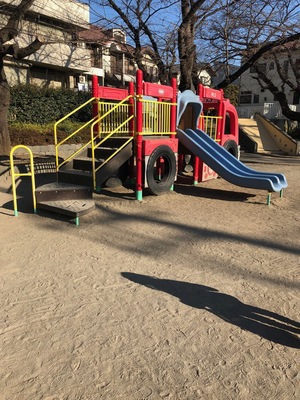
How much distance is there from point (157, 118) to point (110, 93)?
162cm

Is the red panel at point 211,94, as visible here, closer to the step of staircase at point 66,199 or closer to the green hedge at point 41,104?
the step of staircase at point 66,199

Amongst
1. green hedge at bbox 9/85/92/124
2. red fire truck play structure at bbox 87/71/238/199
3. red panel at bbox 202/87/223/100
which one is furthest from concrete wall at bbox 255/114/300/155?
green hedge at bbox 9/85/92/124

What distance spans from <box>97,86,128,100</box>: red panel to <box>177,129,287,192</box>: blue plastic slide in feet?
6.11

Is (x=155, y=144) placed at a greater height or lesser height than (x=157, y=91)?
lesser

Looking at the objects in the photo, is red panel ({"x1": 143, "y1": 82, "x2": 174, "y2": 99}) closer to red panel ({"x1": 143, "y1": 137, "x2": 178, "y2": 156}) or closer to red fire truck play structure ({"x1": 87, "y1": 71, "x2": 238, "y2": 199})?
red fire truck play structure ({"x1": 87, "y1": 71, "x2": 238, "y2": 199})

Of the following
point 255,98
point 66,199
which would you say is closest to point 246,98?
point 255,98

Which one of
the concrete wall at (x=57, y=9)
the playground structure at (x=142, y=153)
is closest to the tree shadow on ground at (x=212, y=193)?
the playground structure at (x=142, y=153)

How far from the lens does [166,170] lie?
25.1 feet

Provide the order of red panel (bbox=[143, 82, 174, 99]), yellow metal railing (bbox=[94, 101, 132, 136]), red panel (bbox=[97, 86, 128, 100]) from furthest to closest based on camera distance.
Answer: yellow metal railing (bbox=[94, 101, 132, 136]) < red panel (bbox=[97, 86, 128, 100]) < red panel (bbox=[143, 82, 174, 99])

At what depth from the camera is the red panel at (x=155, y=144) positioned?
6652mm

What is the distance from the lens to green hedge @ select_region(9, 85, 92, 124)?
637 inches

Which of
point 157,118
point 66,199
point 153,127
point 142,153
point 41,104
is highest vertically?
point 41,104

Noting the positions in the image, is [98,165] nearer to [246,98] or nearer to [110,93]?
[110,93]

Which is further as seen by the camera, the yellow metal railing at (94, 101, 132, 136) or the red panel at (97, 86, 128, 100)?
the yellow metal railing at (94, 101, 132, 136)
